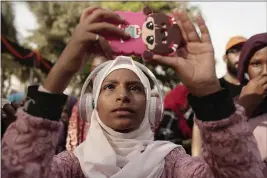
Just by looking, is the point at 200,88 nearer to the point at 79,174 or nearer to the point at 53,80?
the point at 53,80

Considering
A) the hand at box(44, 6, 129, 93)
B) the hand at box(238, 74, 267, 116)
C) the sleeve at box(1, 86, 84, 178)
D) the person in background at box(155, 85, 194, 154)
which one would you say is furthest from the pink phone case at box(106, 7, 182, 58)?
the person in background at box(155, 85, 194, 154)

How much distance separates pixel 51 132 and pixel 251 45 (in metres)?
1.89

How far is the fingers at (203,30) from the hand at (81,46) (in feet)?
1.01

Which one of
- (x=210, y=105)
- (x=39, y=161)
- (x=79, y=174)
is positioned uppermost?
(x=210, y=105)

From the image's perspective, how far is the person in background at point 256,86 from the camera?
2422 mm

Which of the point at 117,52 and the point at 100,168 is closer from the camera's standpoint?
the point at 100,168

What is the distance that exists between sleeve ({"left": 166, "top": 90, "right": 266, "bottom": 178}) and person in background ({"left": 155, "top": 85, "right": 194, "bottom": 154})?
2.47 m

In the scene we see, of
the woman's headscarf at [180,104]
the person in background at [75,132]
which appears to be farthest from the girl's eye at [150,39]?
the woman's headscarf at [180,104]

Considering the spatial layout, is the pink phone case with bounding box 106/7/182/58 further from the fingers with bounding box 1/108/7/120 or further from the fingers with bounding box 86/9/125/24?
the fingers with bounding box 1/108/7/120

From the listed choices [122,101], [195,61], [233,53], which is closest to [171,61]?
[195,61]

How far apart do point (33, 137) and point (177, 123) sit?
2984 millimetres

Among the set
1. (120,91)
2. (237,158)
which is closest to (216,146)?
(237,158)

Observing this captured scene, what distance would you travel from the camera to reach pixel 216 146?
58.9 inches

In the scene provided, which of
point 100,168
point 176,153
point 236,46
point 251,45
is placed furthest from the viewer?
point 236,46
